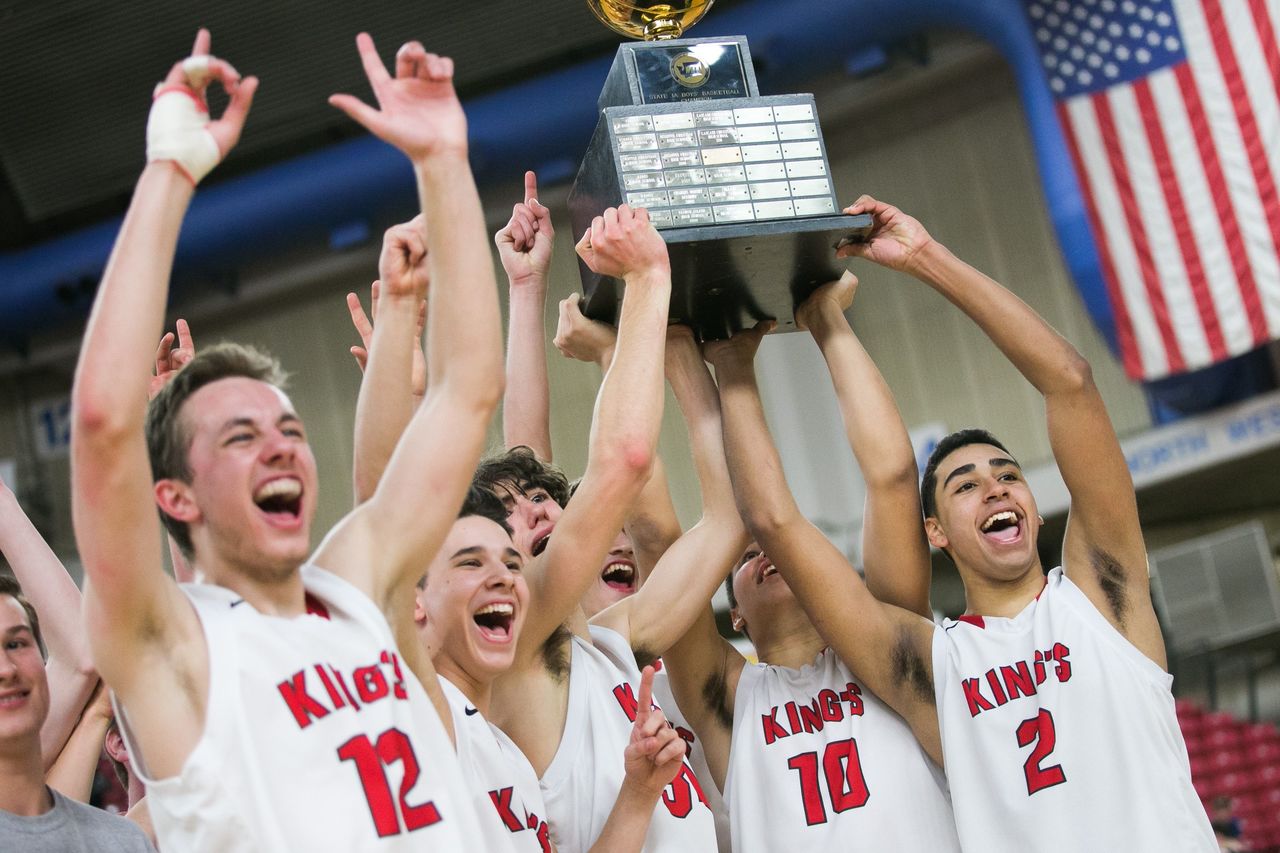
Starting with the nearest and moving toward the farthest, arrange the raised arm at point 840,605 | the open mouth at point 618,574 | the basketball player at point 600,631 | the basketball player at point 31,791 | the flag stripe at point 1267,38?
the basketball player at point 31,791 → the basketball player at point 600,631 → the raised arm at point 840,605 → the open mouth at point 618,574 → the flag stripe at point 1267,38

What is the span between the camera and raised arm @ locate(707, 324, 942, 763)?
11.9 ft

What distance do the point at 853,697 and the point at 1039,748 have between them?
502mm

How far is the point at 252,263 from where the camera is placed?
15258 millimetres

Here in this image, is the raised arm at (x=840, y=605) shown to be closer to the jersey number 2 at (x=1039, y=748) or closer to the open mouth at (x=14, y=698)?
the jersey number 2 at (x=1039, y=748)

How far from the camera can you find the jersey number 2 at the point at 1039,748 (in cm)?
343

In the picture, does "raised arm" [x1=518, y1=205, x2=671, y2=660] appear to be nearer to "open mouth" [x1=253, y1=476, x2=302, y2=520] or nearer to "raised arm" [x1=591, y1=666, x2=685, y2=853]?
"raised arm" [x1=591, y1=666, x2=685, y2=853]

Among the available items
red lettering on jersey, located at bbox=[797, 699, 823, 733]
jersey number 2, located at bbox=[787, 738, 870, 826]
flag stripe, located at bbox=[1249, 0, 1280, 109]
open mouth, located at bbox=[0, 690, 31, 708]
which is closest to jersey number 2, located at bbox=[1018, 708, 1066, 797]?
jersey number 2, located at bbox=[787, 738, 870, 826]

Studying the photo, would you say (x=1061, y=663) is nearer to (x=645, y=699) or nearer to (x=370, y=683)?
(x=645, y=699)

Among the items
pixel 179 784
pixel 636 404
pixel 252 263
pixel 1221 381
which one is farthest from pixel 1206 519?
pixel 179 784

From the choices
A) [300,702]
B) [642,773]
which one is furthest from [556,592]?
[300,702]

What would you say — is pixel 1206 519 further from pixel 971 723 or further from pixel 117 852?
pixel 117 852

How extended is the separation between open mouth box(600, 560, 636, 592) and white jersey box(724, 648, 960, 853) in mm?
590

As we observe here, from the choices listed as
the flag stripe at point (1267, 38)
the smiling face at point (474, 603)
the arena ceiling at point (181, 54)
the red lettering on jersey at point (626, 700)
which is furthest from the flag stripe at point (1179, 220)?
the smiling face at point (474, 603)

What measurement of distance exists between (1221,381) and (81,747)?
36.1 feet
